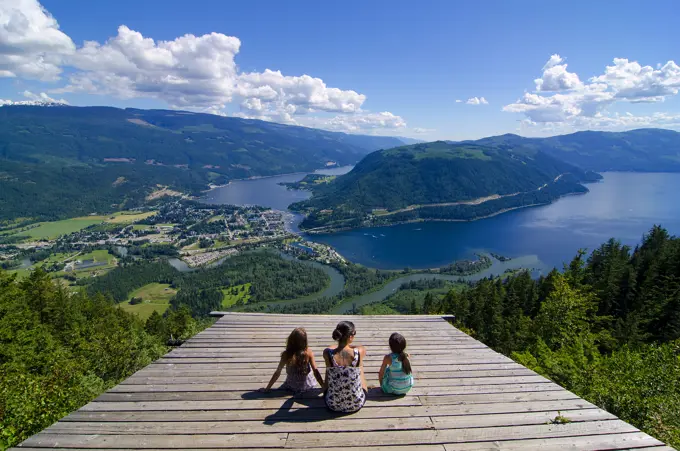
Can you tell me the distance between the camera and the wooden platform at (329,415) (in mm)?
4672

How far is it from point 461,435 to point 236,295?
8654cm

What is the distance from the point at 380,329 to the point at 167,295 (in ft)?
286

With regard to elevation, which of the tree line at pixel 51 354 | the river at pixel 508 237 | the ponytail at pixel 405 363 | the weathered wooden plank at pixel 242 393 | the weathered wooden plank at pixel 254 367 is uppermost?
the ponytail at pixel 405 363

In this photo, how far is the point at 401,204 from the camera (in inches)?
7657

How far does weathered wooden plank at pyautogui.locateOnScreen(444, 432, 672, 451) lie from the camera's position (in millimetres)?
4629

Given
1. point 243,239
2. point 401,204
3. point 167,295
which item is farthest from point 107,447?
point 401,204

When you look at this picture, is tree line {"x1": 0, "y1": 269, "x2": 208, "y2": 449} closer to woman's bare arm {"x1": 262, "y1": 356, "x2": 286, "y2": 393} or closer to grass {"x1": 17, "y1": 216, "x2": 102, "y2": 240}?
woman's bare arm {"x1": 262, "y1": 356, "x2": 286, "y2": 393}

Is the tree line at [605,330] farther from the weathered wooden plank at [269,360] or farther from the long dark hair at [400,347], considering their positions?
the long dark hair at [400,347]

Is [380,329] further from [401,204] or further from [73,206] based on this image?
[73,206]

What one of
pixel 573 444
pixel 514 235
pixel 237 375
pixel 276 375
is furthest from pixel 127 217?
pixel 573 444

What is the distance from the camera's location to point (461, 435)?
4844 millimetres

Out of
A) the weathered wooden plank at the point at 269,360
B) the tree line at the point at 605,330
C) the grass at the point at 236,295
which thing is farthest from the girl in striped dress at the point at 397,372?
the grass at the point at 236,295

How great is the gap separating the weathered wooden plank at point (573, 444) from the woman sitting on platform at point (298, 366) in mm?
2258

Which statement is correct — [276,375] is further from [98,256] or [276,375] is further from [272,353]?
[98,256]
